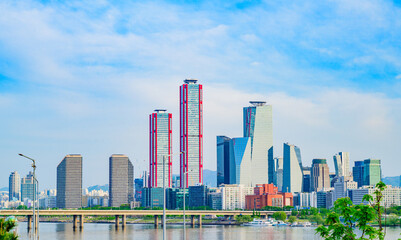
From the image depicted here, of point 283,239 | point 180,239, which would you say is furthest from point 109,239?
point 283,239

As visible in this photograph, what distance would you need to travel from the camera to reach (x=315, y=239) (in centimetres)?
14400

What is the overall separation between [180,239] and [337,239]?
114 metres

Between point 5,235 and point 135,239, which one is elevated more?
point 5,235

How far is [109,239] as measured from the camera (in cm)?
14962

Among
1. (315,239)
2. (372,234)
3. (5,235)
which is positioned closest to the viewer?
(372,234)

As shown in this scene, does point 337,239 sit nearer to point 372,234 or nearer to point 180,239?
point 372,234

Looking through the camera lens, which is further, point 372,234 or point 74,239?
point 74,239

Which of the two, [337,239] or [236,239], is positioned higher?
[337,239]

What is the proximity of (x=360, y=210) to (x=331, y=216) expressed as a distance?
176 centimetres

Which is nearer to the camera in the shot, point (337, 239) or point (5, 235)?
point (337, 239)

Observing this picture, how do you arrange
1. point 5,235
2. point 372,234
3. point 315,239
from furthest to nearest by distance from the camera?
point 315,239 < point 5,235 < point 372,234

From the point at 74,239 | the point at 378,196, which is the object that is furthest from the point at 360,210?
the point at 74,239

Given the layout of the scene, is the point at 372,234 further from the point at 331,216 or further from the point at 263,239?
the point at 263,239

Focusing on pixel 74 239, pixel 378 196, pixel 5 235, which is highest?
pixel 378 196
